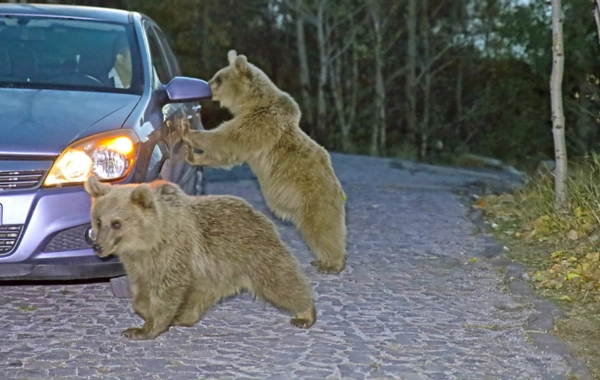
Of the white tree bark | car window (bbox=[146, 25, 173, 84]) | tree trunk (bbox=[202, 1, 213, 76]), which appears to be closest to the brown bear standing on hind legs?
car window (bbox=[146, 25, 173, 84])

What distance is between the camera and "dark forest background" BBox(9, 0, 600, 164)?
3156 cm

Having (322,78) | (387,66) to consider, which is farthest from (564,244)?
(387,66)

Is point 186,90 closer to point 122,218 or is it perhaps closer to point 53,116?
point 53,116

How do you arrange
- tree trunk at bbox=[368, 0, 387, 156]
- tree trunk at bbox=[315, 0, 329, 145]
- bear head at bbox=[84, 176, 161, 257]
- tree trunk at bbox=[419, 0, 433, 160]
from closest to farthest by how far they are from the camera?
bear head at bbox=[84, 176, 161, 257] → tree trunk at bbox=[315, 0, 329, 145] → tree trunk at bbox=[368, 0, 387, 156] → tree trunk at bbox=[419, 0, 433, 160]

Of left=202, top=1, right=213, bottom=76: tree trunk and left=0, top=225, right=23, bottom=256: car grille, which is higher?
left=202, top=1, right=213, bottom=76: tree trunk

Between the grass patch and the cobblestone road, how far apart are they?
0.31m

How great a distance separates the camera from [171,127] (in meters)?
7.59

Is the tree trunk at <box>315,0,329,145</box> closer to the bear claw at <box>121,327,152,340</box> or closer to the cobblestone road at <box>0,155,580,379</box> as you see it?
the cobblestone road at <box>0,155,580,379</box>

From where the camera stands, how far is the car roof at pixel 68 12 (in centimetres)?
810

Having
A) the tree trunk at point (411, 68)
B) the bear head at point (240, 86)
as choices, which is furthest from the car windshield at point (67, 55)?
the tree trunk at point (411, 68)

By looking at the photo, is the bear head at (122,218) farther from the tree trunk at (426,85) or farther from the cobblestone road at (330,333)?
the tree trunk at (426,85)

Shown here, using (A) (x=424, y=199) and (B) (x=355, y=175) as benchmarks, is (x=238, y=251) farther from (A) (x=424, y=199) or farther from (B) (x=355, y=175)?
(B) (x=355, y=175)

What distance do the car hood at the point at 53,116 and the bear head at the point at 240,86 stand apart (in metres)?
0.95

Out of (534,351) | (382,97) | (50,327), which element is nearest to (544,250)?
(534,351)
